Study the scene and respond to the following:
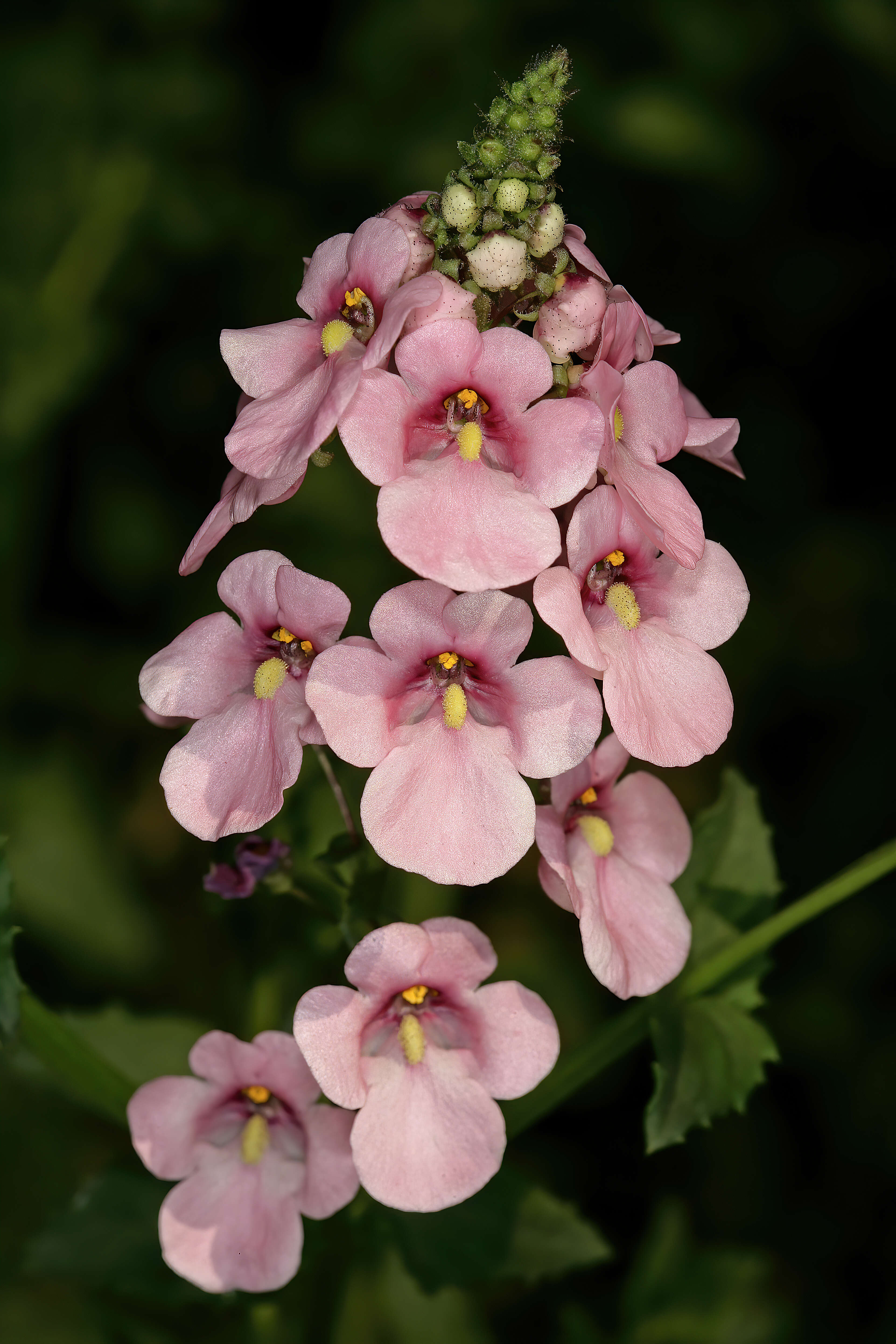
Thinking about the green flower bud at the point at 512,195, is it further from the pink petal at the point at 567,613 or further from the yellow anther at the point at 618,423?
the pink petal at the point at 567,613

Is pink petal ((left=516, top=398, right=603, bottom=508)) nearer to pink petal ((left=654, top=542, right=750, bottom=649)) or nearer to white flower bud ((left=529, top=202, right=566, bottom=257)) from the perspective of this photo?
white flower bud ((left=529, top=202, right=566, bottom=257))

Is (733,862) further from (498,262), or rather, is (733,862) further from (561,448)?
(498,262)

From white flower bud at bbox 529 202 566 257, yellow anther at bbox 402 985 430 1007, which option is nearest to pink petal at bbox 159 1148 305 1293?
yellow anther at bbox 402 985 430 1007

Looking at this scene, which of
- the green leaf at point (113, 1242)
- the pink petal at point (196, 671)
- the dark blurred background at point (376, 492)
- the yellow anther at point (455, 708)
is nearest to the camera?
the yellow anther at point (455, 708)

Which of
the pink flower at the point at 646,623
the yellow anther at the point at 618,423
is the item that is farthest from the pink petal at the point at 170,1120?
the yellow anther at the point at 618,423

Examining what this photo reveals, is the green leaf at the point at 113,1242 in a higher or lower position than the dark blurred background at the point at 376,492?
lower

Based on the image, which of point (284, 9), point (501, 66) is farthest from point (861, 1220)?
point (284, 9)

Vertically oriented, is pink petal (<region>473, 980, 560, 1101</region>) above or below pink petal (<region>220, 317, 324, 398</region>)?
below
